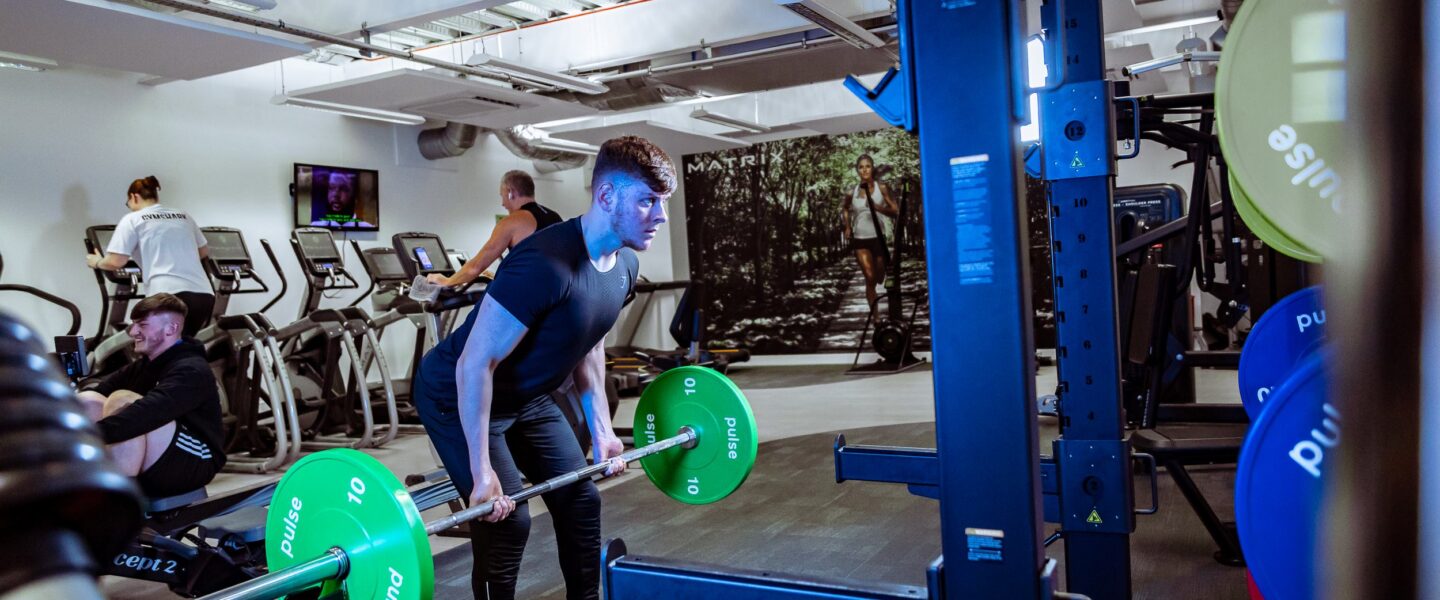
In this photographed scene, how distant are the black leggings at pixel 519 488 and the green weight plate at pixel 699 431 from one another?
48cm

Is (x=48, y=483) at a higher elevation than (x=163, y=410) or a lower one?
higher

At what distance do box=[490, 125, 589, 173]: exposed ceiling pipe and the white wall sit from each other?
76 centimetres

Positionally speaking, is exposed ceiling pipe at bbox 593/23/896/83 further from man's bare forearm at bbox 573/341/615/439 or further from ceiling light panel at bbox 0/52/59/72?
man's bare forearm at bbox 573/341/615/439

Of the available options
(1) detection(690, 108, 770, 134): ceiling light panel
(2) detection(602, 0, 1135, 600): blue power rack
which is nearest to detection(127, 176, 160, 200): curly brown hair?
(1) detection(690, 108, 770, 134): ceiling light panel

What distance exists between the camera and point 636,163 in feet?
7.66

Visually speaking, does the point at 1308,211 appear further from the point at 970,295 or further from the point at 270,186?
the point at 270,186

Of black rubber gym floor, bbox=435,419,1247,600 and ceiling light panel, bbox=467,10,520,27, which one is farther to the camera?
ceiling light panel, bbox=467,10,520,27

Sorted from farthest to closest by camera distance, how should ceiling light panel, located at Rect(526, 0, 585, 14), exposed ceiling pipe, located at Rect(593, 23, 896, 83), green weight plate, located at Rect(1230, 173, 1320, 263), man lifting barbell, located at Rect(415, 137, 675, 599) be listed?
ceiling light panel, located at Rect(526, 0, 585, 14), exposed ceiling pipe, located at Rect(593, 23, 896, 83), man lifting barbell, located at Rect(415, 137, 675, 599), green weight plate, located at Rect(1230, 173, 1320, 263)

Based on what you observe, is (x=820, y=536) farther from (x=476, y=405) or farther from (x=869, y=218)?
(x=869, y=218)

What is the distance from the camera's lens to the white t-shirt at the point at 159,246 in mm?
6211

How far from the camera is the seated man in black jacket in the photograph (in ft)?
11.1

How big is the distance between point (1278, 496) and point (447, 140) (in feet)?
31.2

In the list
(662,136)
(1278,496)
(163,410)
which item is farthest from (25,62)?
(1278,496)

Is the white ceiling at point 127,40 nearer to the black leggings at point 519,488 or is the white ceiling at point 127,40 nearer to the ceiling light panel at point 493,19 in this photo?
the ceiling light panel at point 493,19
